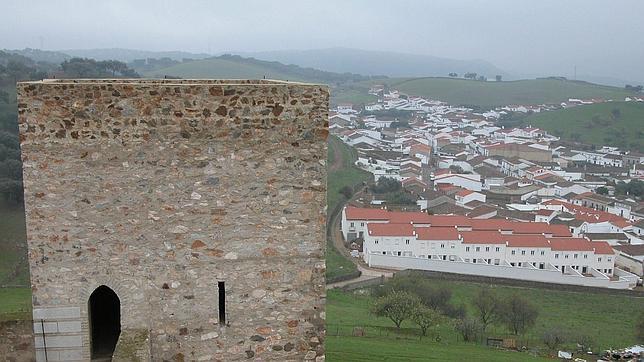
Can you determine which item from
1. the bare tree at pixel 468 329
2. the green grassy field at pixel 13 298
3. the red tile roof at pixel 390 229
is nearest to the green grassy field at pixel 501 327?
the bare tree at pixel 468 329

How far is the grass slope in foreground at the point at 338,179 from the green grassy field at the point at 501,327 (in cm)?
594

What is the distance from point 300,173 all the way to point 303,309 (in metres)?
1.77

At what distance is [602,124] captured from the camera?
14625cm

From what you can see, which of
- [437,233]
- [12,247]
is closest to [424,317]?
[437,233]

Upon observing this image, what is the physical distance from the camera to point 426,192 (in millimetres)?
81250

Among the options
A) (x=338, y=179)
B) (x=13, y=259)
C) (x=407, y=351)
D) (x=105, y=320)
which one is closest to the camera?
(x=105, y=320)

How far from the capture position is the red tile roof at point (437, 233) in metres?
57.4

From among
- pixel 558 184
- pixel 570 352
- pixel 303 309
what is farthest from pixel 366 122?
pixel 303 309

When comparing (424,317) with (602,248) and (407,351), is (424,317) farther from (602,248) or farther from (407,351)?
(602,248)

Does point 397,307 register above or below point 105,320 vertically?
below

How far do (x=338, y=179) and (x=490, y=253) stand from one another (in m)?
32.3

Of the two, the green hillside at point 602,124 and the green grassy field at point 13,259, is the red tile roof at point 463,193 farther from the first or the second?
the green hillside at point 602,124

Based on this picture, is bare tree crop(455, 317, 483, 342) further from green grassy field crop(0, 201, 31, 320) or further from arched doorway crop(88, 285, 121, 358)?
arched doorway crop(88, 285, 121, 358)

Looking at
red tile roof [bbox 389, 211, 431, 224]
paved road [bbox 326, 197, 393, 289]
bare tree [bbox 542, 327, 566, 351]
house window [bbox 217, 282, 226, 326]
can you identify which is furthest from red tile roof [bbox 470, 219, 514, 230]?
house window [bbox 217, 282, 226, 326]
